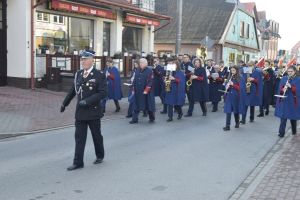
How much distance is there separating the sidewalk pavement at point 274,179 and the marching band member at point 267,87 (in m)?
6.19

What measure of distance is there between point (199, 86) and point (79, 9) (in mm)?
6683

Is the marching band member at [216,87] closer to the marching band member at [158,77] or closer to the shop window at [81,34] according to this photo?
the marching band member at [158,77]

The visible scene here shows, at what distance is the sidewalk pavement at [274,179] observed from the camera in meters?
6.01

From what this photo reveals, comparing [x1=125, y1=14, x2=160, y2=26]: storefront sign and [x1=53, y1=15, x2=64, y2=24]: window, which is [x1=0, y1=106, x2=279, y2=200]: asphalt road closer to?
[x1=53, y1=15, x2=64, y2=24]: window

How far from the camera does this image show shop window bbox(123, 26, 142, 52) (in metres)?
24.3

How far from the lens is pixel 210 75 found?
17.1 meters

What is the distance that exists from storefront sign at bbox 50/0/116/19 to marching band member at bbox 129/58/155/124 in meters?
6.85

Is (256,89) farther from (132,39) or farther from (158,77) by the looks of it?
(132,39)

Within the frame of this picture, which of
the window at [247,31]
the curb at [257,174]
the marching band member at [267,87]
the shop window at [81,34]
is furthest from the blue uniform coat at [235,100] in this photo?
the window at [247,31]

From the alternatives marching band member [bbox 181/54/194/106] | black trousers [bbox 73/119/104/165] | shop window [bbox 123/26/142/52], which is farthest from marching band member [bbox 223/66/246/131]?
shop window [bbox 123/26/142/52]

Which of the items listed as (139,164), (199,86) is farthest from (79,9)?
(139,164)

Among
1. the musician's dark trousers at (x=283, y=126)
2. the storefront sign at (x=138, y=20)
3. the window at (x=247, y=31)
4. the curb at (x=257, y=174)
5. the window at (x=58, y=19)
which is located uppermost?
the window at (x=247, y=31)

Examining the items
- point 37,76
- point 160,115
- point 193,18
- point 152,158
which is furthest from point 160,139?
point 193,18

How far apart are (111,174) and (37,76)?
38.7 ft
